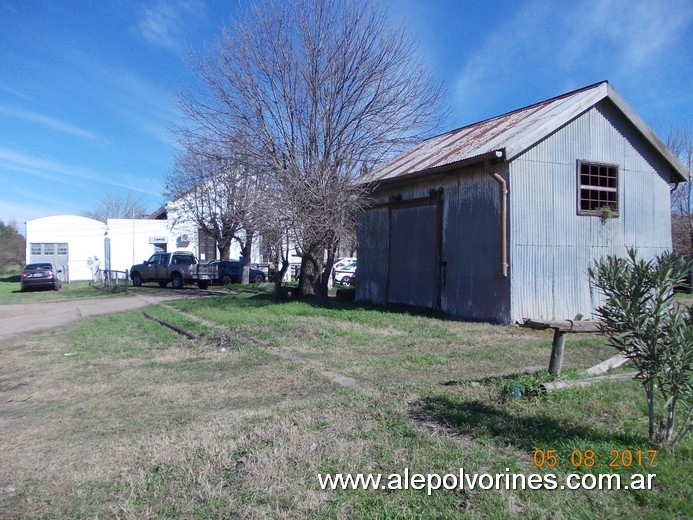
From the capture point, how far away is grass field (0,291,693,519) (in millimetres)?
3344

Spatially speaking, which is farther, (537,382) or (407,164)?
(407,164)

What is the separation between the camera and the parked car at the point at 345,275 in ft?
93.4

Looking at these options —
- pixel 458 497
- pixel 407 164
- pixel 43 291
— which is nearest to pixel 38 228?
pixel 43 291

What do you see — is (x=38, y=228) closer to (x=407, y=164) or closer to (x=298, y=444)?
(x=407, y=164)

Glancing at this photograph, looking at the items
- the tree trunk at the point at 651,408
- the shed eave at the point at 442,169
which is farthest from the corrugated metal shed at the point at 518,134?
the tree trunk at the point at 651,408

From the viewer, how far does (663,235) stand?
43.5 feet

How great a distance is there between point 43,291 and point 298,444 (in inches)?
1100

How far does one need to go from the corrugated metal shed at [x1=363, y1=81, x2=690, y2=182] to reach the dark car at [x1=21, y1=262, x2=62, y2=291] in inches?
815

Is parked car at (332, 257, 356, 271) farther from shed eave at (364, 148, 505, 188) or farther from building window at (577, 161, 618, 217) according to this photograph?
building window at (577, 161, 618, 217)

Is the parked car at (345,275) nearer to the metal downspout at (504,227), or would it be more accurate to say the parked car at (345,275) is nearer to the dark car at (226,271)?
the dark car at (226,271)

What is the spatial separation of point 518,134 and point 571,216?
2.33 m

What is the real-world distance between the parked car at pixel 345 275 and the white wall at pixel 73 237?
778 inches

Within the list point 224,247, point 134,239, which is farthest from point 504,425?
point 134,239

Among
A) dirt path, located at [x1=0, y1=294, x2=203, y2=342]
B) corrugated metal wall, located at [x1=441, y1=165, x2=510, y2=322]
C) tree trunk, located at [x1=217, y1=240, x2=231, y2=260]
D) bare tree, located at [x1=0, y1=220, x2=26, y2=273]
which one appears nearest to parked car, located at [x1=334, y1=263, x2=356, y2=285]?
tree trunk, located at [x1=217, y1=240, x2=231, y2=260]
